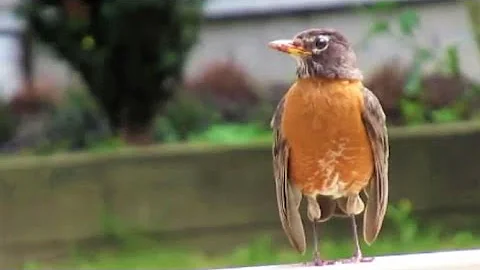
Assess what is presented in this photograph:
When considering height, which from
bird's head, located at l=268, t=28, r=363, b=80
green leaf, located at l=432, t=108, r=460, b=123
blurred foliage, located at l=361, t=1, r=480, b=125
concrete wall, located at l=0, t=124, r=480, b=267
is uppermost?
bird's head, located at l=268, t=28, r=363, b=80

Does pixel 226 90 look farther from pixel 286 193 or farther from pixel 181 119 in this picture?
pixel 286 193


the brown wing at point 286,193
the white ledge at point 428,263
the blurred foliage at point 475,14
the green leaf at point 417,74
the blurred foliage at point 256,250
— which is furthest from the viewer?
the green leaf at point 417,74

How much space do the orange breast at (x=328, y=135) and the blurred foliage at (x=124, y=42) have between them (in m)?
2.17

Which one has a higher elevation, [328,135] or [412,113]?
[328,135]

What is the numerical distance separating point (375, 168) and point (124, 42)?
7.24 ft

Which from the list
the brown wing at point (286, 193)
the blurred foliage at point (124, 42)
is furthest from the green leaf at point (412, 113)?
the brown wing at point (286, 193)

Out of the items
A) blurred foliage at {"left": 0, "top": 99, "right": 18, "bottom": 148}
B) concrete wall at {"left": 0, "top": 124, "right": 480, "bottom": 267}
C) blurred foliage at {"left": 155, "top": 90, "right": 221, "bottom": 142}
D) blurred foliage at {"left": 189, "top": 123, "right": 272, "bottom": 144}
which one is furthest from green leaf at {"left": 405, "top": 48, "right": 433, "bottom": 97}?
blurred foliage at {"left": 0, "top": 99, "right": 18, "bottom": 148}

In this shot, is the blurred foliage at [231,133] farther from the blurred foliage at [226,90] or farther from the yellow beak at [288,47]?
the yellow beak at [288,47]

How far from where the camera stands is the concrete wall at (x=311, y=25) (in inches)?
154

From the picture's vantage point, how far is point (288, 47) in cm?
96

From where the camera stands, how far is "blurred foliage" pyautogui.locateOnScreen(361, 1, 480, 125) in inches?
118

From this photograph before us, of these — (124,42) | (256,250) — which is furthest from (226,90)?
(256,250)

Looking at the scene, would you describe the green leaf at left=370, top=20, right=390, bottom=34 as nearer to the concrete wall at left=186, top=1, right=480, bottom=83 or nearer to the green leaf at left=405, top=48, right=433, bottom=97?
the green leaf at left=405, top=48, right=433, bottom=97

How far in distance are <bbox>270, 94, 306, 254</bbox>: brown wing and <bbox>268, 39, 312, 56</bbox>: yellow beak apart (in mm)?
61
